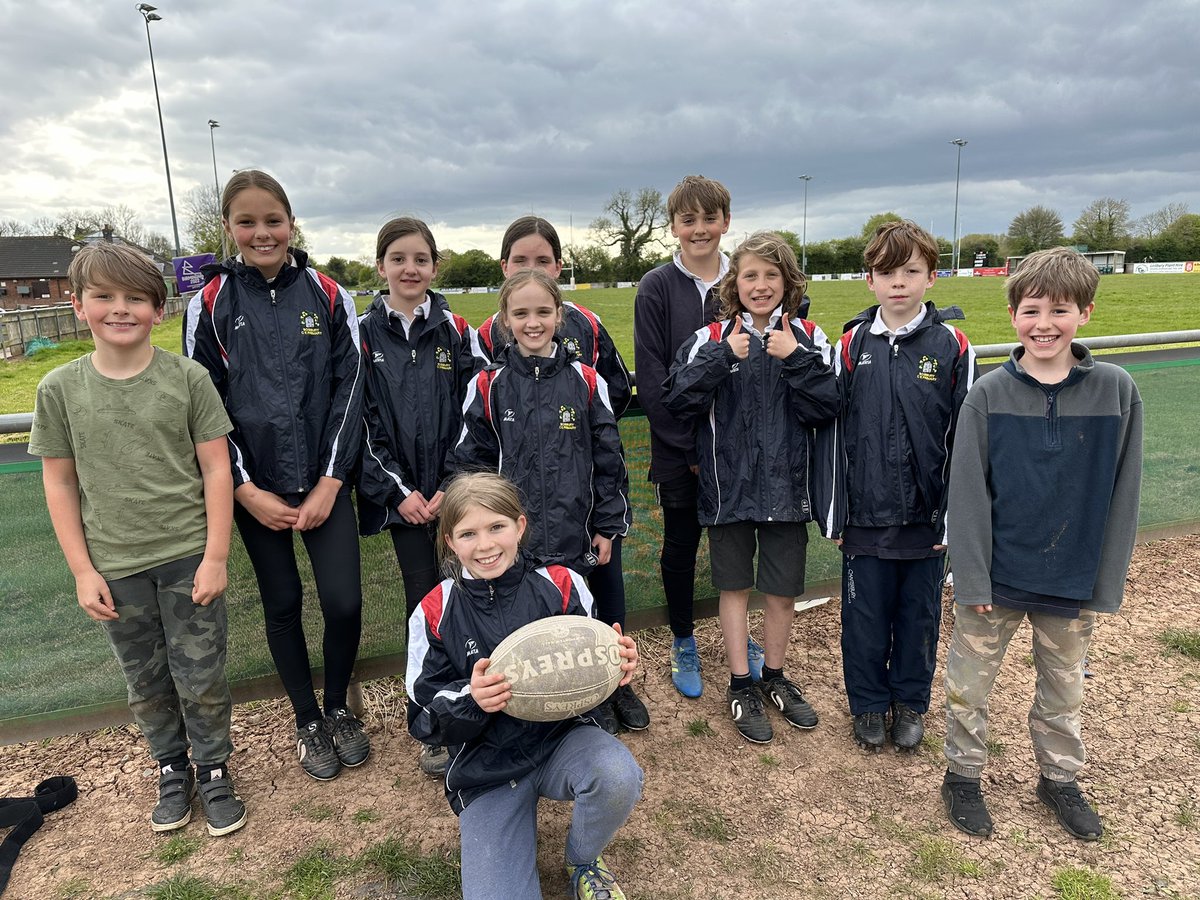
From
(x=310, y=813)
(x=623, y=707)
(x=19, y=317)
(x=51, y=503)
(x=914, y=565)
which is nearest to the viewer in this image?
(x=51, y=503)

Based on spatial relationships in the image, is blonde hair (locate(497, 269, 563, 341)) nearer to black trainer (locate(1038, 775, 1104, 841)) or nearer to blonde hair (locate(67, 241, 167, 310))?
blonde hair (locate(67, 241, 167, 310))

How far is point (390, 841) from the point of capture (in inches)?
112

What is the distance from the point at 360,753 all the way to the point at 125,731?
1263 millimetres

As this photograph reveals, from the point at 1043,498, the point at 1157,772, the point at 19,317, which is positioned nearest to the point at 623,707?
the point at 1043,498

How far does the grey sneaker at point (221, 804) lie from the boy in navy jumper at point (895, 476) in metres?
2.62

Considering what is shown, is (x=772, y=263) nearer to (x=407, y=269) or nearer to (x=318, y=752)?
(x=407, y=269)

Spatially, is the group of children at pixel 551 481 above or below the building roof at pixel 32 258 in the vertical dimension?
below

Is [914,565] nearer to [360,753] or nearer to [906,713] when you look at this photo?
[906,713]

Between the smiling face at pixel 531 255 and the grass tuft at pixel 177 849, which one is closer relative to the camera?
the grass tuft at pixel 177 849

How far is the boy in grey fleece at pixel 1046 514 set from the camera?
271 cm

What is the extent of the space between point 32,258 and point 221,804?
80314 millimetres

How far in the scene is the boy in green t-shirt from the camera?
2.69 meters

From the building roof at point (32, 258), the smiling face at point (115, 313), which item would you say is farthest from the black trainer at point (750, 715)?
the building roof at point (32, 258)

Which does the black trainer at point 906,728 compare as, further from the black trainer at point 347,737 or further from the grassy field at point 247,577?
the black trainer at point 347,737
